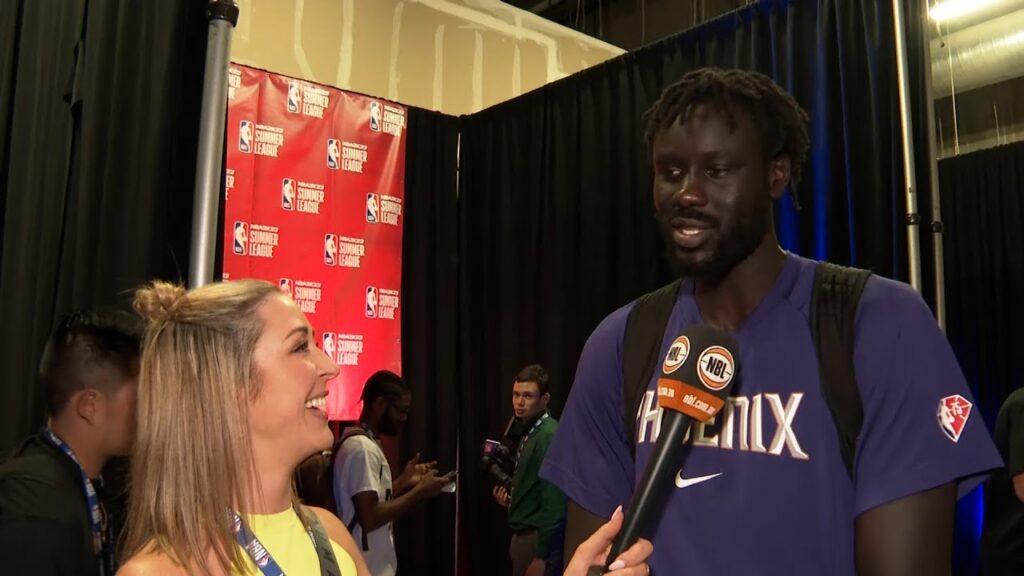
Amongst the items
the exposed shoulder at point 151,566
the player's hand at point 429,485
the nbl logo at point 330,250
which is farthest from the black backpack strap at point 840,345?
the nbl logo at point 330,250

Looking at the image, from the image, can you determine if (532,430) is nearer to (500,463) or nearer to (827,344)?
(500,463)

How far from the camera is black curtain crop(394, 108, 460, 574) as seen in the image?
572cm

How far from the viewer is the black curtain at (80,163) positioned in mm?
1809

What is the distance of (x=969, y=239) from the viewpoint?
7164 mm

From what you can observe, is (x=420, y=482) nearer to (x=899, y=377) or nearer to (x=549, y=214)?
(x=549, y=214)

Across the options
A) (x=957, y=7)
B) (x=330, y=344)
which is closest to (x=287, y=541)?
(x=330, y=344)

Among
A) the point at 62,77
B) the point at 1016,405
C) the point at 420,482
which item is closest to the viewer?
the point at 62,77

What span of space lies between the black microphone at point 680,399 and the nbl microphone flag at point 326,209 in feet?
13.7

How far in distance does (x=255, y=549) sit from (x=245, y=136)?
4.09 metres

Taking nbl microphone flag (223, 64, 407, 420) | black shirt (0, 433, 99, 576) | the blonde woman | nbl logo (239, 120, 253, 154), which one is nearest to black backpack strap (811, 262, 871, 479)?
the blonde woman

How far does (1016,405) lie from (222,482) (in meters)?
2.59

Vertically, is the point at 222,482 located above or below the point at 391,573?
above

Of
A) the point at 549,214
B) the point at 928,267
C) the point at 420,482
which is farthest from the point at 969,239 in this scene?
the point at 420,482

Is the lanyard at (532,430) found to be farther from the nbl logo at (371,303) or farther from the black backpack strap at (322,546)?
the black backpack strap at (322,546)
